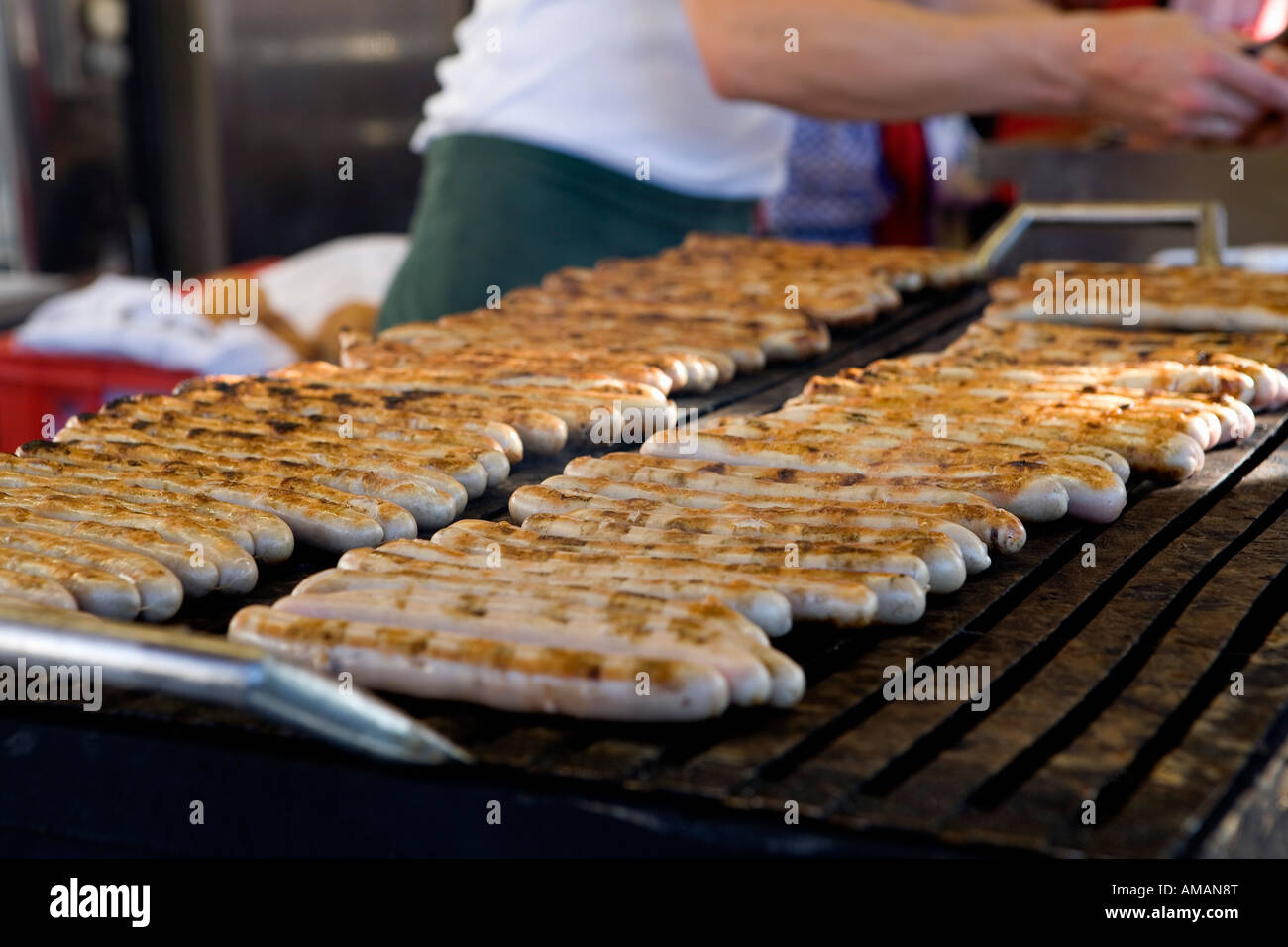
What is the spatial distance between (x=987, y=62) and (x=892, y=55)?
11.0 inches

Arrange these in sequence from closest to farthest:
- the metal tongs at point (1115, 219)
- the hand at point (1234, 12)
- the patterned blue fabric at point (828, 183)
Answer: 1. the metal tongs at point (1115, 219)
2. the hand at point (1234, 12)
3. the patterned blue fabric at point (828, 183)

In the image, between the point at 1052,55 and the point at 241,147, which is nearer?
the point at 1052,55

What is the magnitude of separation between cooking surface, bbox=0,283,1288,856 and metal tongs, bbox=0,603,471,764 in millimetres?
72

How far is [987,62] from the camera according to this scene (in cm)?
422

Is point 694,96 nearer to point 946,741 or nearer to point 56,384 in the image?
point 56,384

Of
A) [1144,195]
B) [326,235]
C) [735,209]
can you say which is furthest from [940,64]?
[326,235]

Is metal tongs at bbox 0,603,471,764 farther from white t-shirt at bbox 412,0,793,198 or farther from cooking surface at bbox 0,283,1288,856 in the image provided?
white t-shirt at bbox 412,0,793,198

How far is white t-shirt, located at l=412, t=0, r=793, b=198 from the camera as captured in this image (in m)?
4.79

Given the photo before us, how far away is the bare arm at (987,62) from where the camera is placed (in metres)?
4.16

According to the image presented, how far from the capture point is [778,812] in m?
1.45

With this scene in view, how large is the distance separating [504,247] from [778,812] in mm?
3482

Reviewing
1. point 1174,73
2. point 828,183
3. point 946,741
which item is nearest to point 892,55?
point 1174,73

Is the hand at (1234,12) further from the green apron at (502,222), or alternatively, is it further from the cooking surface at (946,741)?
the cooking surface at (946,741)

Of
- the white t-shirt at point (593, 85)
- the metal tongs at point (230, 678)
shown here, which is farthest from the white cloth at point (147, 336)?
the metal tongs at point (230, 678)
